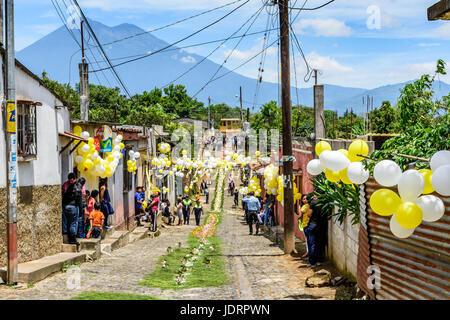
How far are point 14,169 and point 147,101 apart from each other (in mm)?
65675

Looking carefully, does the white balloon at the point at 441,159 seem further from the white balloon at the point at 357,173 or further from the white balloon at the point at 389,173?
the white balloon at the point at 357,173

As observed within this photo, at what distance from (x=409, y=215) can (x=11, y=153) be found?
6.82 metres

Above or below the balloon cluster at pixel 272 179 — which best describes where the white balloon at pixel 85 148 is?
above

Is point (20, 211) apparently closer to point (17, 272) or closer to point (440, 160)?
point (17, 272)

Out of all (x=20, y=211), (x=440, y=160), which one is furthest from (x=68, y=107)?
(x=440, y=160)

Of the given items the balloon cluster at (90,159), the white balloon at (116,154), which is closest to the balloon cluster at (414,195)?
the balloon cluster at (90,159)

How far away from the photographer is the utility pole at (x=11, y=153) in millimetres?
9164

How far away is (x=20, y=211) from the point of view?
413 inches

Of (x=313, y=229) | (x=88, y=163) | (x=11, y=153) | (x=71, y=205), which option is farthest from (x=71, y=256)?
(x=313, y=229)

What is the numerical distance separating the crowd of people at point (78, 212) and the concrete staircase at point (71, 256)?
31 cm

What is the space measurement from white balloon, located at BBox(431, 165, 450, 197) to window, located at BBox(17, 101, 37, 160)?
7911 millimetres

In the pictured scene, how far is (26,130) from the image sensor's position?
36.3 feet

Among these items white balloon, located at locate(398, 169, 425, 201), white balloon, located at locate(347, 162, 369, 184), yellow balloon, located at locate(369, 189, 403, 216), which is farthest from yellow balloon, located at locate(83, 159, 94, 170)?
white balloon, located at locate(398, 169, 425, 201)

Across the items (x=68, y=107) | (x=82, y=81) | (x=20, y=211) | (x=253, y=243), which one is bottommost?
(x=253, y=243)
